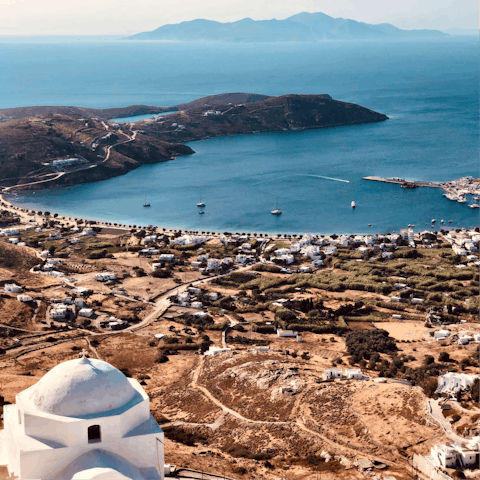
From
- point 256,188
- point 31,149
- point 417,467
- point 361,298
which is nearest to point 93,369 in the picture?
point 417,467

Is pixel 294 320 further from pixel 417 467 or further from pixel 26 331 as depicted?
pixel 417 467

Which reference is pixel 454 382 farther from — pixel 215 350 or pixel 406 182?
pixel 406 182

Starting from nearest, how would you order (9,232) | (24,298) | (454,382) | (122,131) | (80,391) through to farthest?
1. (80,391)
2. (454,382)
3. (24,298)
4. (9,232)
5. (122,131)

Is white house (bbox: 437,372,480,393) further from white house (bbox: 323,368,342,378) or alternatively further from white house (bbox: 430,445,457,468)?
white house (bbox: 430,445,457,468)

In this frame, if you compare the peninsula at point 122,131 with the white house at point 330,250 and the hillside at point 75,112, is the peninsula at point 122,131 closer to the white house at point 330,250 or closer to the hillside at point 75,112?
the hillside at point 75,112

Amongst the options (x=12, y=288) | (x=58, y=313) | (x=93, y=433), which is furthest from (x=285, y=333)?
(x=93, y=433)

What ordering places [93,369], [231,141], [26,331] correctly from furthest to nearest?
[231,141] → [26,331] → [93,369]

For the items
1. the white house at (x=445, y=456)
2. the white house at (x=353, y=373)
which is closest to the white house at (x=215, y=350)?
the white house at (x=353, y=373)
